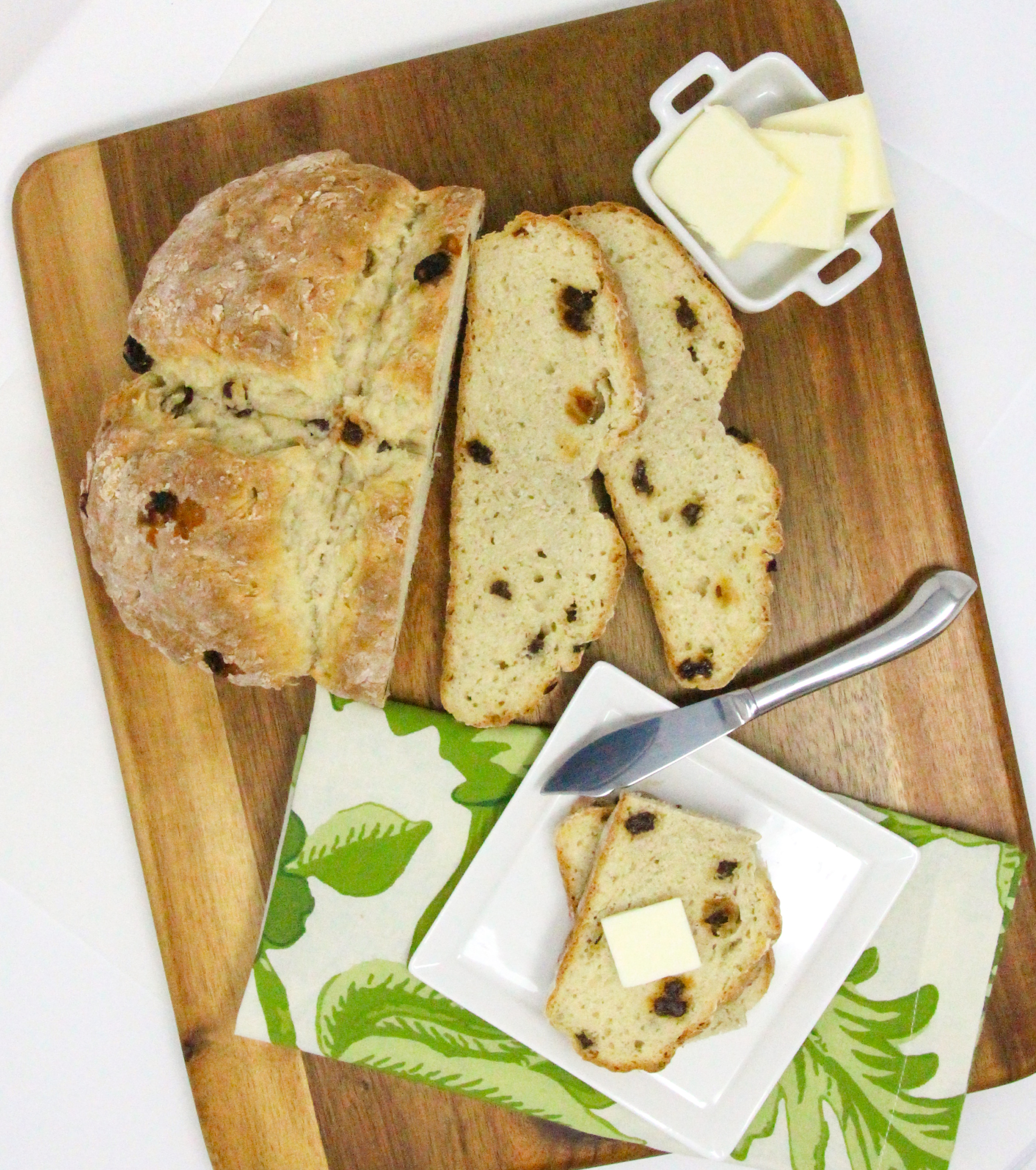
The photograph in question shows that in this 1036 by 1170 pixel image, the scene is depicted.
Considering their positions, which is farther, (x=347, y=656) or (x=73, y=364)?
(x=73, y=364)

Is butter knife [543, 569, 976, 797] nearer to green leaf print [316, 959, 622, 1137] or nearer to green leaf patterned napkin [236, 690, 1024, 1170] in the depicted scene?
green leaf patterned napkin [236, 690, 1024, 1170]

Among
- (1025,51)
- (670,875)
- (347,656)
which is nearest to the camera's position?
(347,656)

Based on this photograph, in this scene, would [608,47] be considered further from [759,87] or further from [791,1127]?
[791,1127]

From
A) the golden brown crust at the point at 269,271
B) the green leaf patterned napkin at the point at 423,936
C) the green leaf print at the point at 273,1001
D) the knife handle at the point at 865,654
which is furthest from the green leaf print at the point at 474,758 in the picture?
the golden brown crust at the point at 269,271

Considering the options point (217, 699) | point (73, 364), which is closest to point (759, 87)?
point (73, 364)

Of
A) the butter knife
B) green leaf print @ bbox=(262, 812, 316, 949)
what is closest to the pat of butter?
the butter knife

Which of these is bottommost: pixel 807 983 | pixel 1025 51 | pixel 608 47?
pixel 807 983

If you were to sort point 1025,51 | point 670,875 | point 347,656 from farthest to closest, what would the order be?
point 1025,51 → point 670,875 → point 347,656
